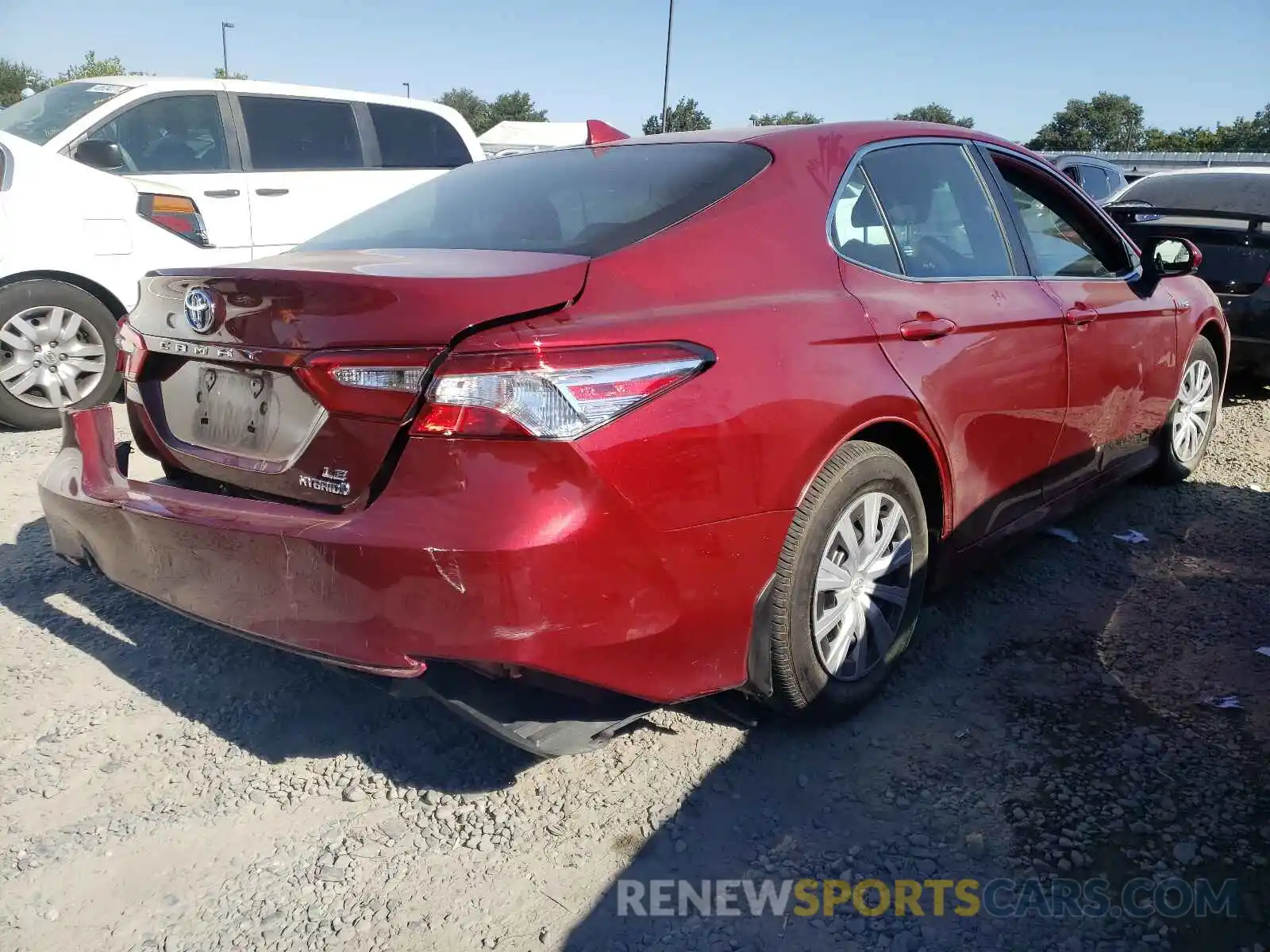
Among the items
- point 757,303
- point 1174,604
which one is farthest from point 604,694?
point 1174,604

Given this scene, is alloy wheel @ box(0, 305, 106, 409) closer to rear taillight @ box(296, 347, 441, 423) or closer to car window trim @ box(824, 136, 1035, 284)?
rear taillight @ box(296, 347, 441, 423)

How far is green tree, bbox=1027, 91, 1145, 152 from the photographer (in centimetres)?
6188

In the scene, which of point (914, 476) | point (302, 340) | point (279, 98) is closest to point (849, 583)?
point (914, 476)

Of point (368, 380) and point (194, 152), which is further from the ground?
point (194, 152)

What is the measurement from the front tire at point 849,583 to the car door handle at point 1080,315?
110 centimetres

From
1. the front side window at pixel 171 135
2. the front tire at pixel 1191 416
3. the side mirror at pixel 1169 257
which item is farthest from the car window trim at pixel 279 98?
the front tire at pixel 1191 416

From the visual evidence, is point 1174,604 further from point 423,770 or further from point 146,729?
point 146,729

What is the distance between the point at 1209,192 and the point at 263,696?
7516 mm

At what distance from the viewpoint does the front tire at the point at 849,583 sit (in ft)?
8.21

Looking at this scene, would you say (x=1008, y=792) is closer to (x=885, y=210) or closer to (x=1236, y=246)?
(x=885, y=210)

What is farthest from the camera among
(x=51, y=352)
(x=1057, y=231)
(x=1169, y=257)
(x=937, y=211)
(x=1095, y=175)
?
(x=1095, y=175)

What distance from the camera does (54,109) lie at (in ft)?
20.6

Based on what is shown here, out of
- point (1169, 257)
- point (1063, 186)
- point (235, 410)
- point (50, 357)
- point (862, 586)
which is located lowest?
point (862, 586)

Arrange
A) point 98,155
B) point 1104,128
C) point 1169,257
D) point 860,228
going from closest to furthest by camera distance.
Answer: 1. point 860,228
2. point 1169,257
3. point 98,155
4. point 1104,128
